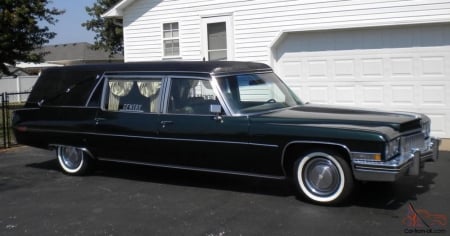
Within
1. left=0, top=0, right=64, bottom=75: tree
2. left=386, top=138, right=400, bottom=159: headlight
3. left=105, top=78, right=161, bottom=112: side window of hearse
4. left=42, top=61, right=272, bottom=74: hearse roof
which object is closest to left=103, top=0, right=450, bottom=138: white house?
left=42, top=61, right=272, bottom=74: hearse roof

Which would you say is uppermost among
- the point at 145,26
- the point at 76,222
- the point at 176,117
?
the point at 145,26

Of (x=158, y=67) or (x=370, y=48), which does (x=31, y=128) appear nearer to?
(x=158, y=67)

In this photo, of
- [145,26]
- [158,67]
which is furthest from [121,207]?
[145,26]

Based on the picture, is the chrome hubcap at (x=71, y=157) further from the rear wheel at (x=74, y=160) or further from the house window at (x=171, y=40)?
the house window at (x=171, y=40)

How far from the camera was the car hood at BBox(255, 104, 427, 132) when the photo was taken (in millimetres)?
5854

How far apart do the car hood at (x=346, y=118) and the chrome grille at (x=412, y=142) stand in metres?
0.10

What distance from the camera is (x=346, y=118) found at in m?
6.12

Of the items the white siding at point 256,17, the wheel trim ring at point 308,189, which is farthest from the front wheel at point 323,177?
the white siding at point 256,17

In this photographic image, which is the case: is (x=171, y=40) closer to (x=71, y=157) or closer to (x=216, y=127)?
(x=71, y=157)

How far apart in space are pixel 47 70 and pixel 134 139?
8.01 feet

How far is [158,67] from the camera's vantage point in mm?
7410

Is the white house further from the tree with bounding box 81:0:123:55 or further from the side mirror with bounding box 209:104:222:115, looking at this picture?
the tree with bounding box 81:0:123:55

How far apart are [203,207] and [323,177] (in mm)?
1420

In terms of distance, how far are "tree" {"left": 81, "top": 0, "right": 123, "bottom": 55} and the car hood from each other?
30410 mm
